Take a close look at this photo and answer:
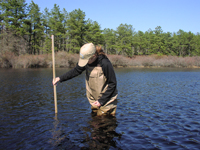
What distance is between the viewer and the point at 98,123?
630 centimetres

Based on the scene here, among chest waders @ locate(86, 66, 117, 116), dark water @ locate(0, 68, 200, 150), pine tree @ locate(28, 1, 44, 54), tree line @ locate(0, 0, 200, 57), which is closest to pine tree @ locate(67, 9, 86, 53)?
tree line @ locate(0, 0, 200, 57)

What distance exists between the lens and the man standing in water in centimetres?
507

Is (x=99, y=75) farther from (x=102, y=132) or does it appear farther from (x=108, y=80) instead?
(x=102, y=132)

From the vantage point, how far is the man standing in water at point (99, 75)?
16.6 feet

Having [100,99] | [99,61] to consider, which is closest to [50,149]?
[100,99]

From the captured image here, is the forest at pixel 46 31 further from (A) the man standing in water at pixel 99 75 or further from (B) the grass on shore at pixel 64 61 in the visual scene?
(A) the man standing in water at pixel 99 75

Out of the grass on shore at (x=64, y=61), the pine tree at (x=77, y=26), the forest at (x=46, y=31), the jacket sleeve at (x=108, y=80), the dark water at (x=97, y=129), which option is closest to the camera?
the dark water at (x=97, y=129)

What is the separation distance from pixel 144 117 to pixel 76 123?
302cm

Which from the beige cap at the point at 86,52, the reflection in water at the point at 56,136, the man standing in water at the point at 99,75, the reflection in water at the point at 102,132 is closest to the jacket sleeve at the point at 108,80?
the man standing in water at the point at 99,75

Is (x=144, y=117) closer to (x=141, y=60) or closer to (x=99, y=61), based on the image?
(x=99, y=61)

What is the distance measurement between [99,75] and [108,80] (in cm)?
33

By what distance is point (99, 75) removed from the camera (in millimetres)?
5309

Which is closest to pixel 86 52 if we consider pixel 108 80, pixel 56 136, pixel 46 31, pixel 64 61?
pixel 108 80

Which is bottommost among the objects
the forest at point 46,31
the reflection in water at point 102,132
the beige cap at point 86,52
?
the reflection in water at point 102,132
